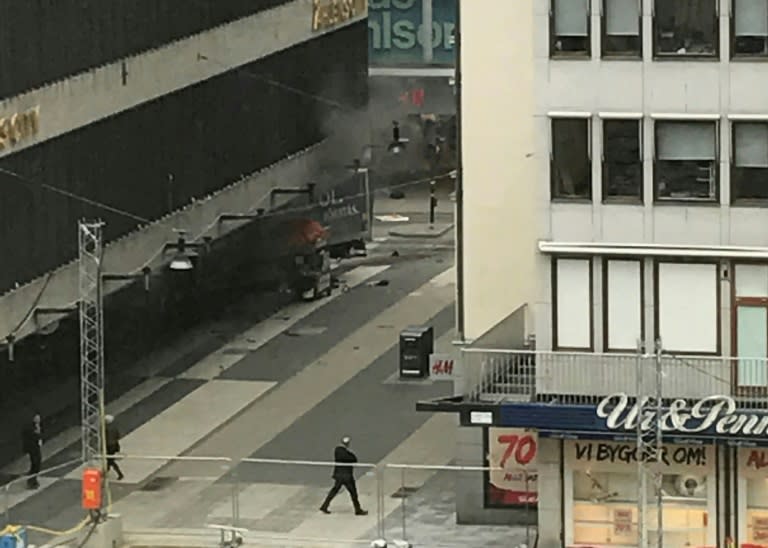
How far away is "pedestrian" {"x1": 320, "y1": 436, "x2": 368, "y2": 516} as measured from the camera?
196 ft

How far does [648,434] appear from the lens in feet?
177

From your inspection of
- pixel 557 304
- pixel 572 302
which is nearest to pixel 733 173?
pixel 572 302

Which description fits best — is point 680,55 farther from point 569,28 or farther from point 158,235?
point 158,235

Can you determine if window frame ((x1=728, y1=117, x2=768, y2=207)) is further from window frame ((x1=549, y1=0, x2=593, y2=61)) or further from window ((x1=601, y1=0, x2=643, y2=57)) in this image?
window frame ((x1=549, y1=0, x2=593, y2=61))

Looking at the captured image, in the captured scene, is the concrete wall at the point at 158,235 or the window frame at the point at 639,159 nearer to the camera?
the window frame at the point at 639,159

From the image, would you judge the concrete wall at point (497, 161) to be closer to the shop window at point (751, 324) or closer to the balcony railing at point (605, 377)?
the balcony railing at point (605, 377)

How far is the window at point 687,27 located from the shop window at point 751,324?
412cm

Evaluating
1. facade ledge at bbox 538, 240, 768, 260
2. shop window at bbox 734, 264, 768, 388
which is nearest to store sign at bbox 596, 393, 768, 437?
shop window at bbox 734, 264, 768, 388

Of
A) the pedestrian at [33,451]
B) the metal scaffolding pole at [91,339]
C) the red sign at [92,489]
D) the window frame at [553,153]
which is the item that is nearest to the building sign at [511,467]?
the window frame at [553,153]

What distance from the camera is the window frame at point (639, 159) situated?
5469cm

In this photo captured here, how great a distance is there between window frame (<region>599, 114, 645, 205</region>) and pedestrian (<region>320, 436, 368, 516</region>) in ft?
27.9

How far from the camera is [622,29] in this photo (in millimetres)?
54781

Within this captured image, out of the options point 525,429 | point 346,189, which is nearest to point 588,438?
point 525,429

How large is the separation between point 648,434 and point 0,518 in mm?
14320
